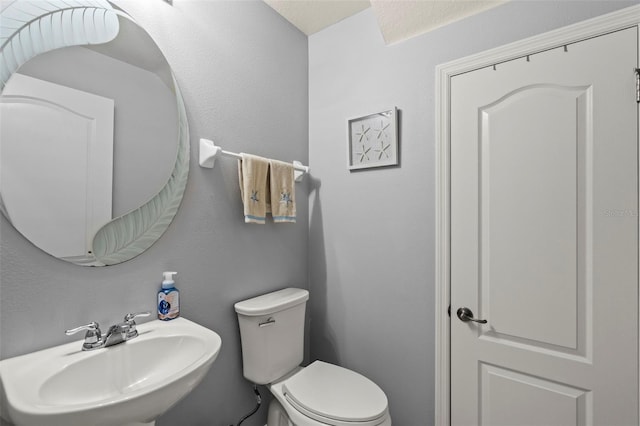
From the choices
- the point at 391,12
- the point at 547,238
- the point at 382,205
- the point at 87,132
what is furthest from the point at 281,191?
the point at 547,238

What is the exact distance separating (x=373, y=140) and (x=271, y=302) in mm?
972

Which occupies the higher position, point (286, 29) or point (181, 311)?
point (286, 29)

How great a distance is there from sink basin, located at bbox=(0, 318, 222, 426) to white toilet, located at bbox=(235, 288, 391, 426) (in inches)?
13.7

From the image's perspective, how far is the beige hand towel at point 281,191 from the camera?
1486mm

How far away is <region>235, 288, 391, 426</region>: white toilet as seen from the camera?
117cm

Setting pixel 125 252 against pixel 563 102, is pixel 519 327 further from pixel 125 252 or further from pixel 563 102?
pixel 125 252

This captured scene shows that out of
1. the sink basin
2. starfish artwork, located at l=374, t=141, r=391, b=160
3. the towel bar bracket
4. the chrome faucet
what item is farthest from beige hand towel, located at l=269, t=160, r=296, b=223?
the chrome faucet

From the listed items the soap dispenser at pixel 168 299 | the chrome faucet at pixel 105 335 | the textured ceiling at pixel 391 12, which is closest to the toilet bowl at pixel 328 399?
the soap dispenser at pixel 168 299

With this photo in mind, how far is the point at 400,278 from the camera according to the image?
1538 millimetres

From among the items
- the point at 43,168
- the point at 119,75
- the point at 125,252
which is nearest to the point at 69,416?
the point at 125,252

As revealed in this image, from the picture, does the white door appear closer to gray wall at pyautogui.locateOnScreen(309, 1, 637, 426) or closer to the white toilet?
gray wall at pyautogui.locateOnScreen(309, 1, 637, 426)

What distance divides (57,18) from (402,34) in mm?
1388

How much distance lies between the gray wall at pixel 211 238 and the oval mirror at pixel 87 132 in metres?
0.06

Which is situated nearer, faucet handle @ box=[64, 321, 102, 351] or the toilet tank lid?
faucet handle @ box=[64, 321, 102, 351]
